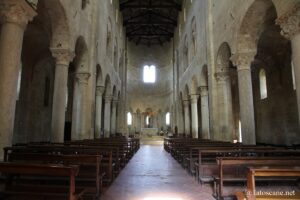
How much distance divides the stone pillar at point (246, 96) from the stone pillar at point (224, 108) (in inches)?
132

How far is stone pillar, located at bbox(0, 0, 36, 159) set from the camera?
6.55 metres

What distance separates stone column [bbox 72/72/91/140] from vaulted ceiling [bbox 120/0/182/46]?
652 inches

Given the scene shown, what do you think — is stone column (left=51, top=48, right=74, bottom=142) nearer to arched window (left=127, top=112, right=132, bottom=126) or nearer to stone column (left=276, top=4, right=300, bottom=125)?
stone column (left=276, top=4, right=300, bottom=125)

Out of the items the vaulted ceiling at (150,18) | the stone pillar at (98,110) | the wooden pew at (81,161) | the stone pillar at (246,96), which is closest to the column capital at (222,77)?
the stone pillar at (246,96)

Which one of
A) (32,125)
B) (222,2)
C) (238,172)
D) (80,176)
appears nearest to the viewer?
(80,176)

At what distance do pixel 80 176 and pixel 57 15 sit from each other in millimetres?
8100

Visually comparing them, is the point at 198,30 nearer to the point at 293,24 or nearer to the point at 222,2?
the point at 222,2

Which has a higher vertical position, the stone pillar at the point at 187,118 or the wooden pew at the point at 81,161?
the stone pillar at the point at 187,118

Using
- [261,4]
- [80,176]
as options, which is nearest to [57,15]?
[80,176]

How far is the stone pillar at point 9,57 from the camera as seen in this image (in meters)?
6.55

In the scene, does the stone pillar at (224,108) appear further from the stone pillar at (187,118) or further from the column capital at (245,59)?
the stone pillar at (187,118)

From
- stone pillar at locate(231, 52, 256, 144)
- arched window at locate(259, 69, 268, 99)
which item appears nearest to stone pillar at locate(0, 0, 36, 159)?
stone pillar at locate(231, 52, 256, 144)

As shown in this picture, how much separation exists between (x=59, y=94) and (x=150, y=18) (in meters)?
23.9

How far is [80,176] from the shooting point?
5.68 m
